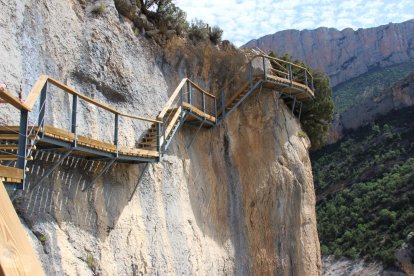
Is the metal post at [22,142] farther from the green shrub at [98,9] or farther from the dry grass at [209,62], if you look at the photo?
the dry grass at [209,62]

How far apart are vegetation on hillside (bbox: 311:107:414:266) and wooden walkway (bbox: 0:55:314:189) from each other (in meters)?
35.2

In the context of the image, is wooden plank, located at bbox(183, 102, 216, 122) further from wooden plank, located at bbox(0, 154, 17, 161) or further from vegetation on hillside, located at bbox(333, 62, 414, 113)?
vegetation on hillside, located at bbox(333, 62, 414, 113)

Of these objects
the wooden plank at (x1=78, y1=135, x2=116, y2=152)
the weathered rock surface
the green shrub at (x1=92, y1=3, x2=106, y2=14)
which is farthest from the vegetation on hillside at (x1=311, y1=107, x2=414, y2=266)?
the wooden plank at (x1=78, y1=135, x2=116, y2=152)

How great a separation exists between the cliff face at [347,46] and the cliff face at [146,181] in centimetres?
A: 9786

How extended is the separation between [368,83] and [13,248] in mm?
111259

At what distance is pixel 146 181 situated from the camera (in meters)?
12.9

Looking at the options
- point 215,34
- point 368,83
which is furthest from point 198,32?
point 368,83

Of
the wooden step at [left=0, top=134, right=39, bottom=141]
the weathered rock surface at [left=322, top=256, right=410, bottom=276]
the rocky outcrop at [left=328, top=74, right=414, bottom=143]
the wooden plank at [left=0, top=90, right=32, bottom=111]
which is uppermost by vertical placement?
the rocky outcrop at [left=328, top=74, right=414, bottom=143]

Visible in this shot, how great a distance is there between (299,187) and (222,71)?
567 cm

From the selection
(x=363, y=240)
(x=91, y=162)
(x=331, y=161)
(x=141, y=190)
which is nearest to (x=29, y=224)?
(x=91, y=162)

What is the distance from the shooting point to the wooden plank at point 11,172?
21.2ft

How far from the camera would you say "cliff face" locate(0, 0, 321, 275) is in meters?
9.91

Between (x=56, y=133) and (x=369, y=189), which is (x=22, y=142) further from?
(x=369, y=189)

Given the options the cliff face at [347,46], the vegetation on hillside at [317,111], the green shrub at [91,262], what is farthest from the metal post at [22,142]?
the cliff face at [347,46]
